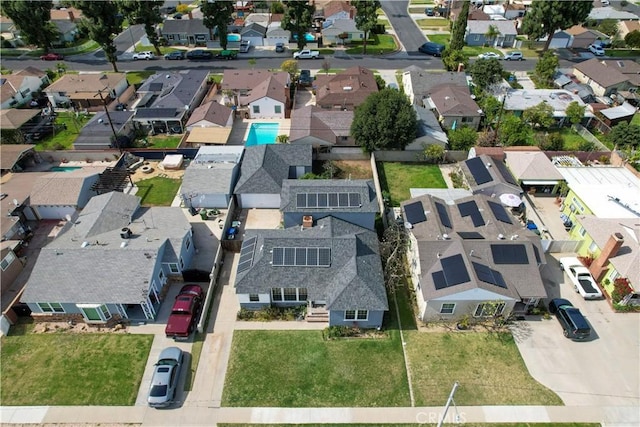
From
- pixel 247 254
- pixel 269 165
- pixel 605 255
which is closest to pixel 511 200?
pixel 605 255

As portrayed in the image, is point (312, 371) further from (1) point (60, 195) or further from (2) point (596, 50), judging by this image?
(2) point (596, 50)

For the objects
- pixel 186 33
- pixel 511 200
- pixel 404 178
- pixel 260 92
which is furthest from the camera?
pixel 186 33

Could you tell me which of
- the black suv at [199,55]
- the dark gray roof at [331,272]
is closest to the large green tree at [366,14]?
the black suv at [199,55]

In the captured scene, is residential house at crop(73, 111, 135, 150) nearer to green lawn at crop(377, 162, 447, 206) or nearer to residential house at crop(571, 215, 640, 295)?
green lawn at crop(377, 162, 447, 206)

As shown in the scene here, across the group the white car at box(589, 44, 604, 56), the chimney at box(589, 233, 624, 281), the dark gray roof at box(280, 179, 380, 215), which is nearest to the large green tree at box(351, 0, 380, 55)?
the white car at box(589, 44, 604, 56)

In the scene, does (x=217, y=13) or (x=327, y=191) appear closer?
(x=327, y=191)

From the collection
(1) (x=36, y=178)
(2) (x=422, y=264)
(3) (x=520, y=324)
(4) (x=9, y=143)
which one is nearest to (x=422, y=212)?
(2) (x=422, y=264)
